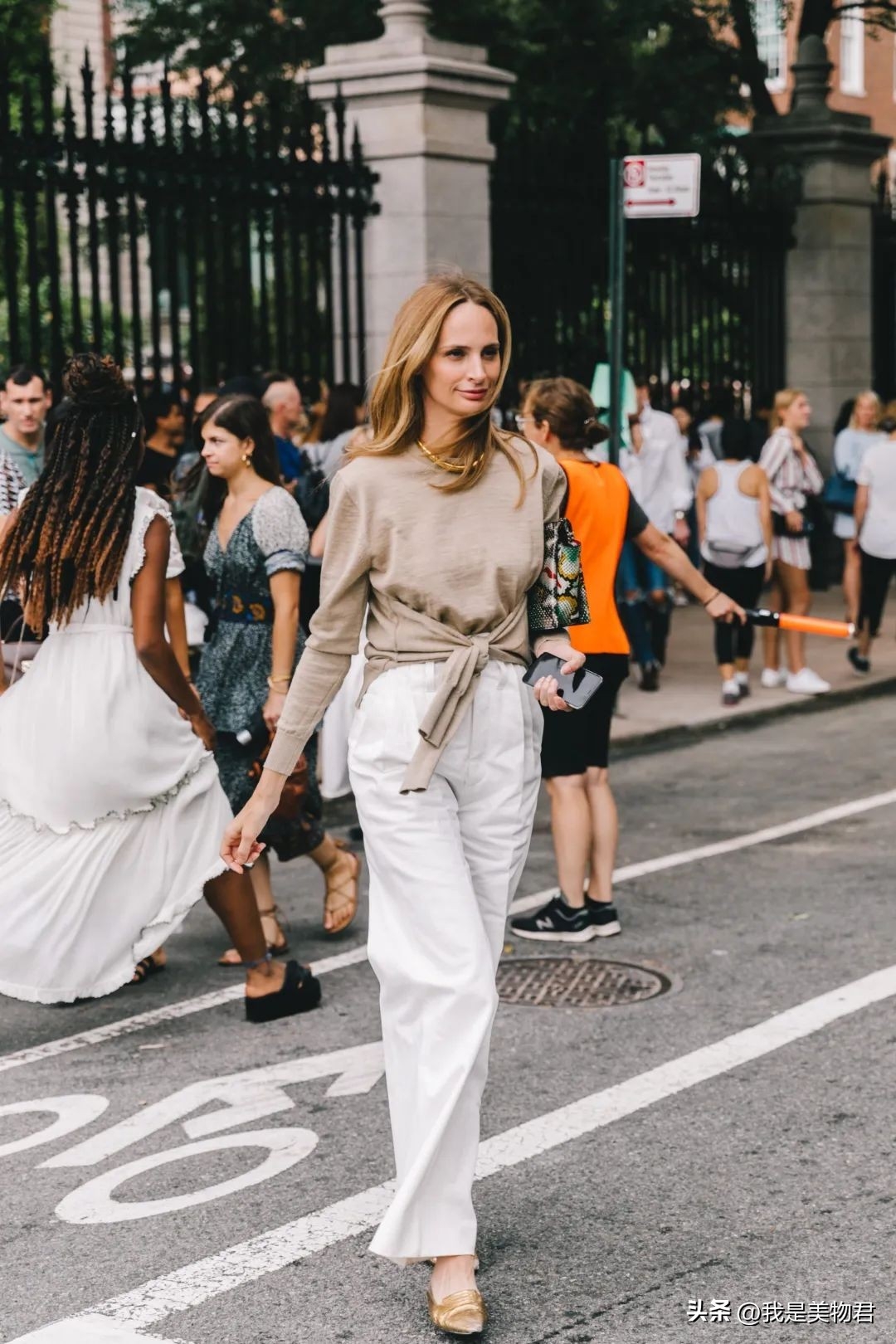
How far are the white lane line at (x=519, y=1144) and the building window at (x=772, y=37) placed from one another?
47.1 ft

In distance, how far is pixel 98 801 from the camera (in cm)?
577

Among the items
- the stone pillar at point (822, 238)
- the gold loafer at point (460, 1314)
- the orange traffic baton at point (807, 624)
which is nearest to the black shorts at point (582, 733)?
the orange traffic baton at point (807, 624)

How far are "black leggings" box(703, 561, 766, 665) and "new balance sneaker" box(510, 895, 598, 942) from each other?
17.3 ft

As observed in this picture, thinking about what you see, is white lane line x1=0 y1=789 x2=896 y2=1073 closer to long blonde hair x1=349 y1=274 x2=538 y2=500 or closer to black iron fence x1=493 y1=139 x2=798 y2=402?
long blonde hair x1=349 y1=274 x2=538 y2=500

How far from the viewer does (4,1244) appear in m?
4.35

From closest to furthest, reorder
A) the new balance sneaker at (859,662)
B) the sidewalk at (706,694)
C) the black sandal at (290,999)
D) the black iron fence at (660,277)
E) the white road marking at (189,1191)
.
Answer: the white road marking at (189,1191), the black sandal at (290,999), the sidewalk at (706,694), the new balance sneaker at (859,662), the black iron fence at (660,277)

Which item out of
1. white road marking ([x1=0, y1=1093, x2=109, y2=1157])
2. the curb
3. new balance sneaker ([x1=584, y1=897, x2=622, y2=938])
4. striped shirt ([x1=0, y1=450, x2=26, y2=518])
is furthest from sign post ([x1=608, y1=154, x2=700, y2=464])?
white road marking ([x1=0, y1=1093, x2=109, y2=1157])

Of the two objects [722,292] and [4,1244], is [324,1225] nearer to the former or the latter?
[4,1244]

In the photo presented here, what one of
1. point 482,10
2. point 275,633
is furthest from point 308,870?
point 482,10

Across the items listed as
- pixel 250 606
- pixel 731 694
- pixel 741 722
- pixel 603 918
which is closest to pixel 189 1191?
pixel 250 606

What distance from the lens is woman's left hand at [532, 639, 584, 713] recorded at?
13.4ft

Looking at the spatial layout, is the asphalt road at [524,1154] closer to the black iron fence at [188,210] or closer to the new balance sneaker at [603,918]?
the new balance sneaker at [603,918]

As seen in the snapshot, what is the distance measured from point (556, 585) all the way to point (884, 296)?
1628 cm

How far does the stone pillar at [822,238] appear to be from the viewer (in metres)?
17.9
